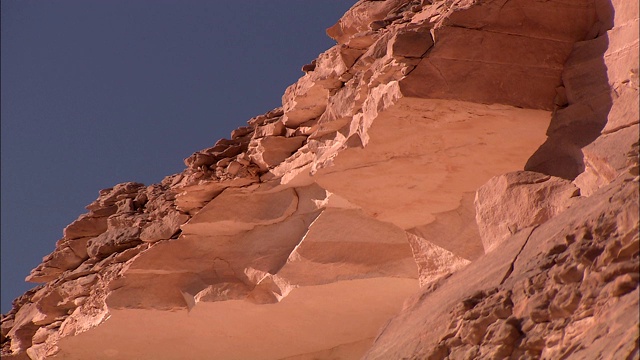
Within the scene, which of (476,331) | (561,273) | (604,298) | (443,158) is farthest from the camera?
(443,158)

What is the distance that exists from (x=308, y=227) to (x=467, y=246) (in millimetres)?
1506

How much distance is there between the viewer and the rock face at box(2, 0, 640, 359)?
156 inches

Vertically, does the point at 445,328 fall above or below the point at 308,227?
below

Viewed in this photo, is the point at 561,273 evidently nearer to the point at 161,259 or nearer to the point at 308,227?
the point at 308,227

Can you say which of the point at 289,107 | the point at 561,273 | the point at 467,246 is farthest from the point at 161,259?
the point at 561,273

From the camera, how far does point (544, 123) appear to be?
5.48m

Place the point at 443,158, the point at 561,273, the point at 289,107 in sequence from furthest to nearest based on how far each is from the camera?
1. the point at 289,107
2. the point at 443,158
3. the point at 561,273

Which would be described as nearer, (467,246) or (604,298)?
(604,298)

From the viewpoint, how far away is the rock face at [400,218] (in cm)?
396

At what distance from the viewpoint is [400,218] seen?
22.0ft

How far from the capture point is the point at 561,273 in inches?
148

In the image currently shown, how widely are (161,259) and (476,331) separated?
4450mm

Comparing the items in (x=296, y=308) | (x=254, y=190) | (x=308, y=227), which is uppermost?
(x=254, y=190)

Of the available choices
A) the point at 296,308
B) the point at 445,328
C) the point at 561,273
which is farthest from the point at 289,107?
the point at 561,273
